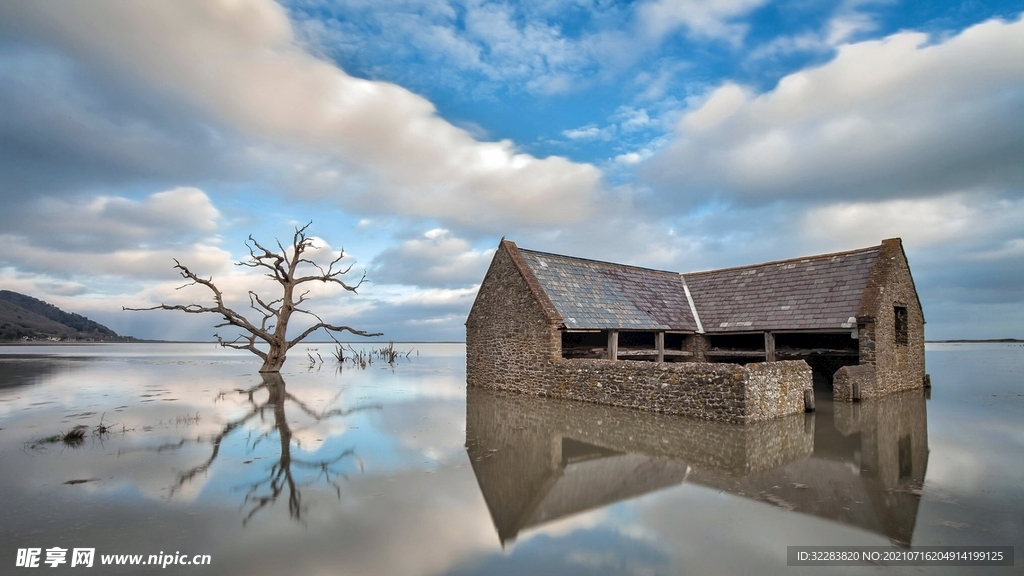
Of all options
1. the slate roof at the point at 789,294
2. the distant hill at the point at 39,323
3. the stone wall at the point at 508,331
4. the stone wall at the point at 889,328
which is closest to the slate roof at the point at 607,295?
the stone wall at the point at 508,331

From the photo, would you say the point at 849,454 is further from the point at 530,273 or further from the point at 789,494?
the point at 530,273

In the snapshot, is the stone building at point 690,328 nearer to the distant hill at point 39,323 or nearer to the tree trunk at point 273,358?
the tree trunk at point 273,358

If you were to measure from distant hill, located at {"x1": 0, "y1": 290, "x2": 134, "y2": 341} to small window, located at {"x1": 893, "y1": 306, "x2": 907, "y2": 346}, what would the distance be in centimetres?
10990

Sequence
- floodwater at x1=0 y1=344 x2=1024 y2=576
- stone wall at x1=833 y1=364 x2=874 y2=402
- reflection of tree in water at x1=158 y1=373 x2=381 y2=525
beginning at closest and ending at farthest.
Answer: floodwater at x1=0 y1=344 x2=1024 y2=576 < reflection of tree in water at x1=158 y1=373 x2=381 y2=525 < stone wall at x1=833 y1=364 x2=874 y2=402

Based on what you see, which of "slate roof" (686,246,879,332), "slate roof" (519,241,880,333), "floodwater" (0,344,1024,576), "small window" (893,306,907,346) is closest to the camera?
"floodwater" (0,344,1024,576)

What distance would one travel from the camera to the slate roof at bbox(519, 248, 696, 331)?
1802 cm

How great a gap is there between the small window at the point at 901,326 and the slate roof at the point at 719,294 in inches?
95.0

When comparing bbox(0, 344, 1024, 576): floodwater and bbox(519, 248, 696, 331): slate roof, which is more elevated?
bbox(519, 248, 696, 331): slate roof

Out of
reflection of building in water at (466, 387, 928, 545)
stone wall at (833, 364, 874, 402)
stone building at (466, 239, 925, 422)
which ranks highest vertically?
stone building at (466, 239, 925, 422)

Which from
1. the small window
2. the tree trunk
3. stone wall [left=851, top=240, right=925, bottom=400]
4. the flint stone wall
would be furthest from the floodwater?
the tree trunk

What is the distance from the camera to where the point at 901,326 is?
60.3 ft

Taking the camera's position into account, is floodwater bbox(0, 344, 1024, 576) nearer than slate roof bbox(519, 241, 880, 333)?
Yes

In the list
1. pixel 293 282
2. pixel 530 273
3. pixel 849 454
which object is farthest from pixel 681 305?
pixel 293 282

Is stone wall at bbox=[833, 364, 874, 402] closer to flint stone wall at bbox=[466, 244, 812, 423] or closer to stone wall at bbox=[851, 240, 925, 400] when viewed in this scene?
stone wall at bbox=[851, 240, 925, 400]
